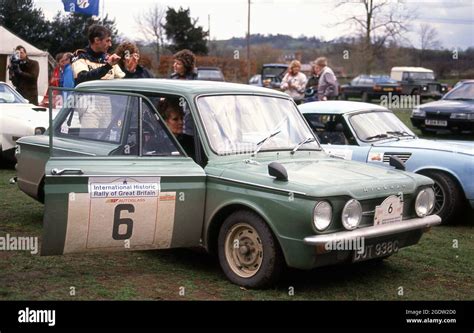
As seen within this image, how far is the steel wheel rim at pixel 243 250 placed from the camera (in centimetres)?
508

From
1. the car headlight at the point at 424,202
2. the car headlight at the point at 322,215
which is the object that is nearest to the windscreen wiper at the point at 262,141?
the car headlight at the point at 322,215

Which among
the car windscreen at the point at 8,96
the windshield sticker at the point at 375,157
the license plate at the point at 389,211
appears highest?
the car windscreen at the point at 8,96

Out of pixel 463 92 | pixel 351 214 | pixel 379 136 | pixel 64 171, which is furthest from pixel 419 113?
pixel 64 171

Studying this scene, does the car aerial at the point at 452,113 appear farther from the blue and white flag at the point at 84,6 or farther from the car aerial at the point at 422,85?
the car aerial at the point at 422,85

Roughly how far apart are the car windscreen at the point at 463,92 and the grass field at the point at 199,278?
10718 millimetres

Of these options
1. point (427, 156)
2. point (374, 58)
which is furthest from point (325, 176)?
point (374, 58)

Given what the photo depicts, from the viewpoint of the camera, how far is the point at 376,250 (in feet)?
17.0

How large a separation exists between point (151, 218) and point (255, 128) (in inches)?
53.3

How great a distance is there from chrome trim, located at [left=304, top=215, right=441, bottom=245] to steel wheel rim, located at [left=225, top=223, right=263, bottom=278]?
1.69ft

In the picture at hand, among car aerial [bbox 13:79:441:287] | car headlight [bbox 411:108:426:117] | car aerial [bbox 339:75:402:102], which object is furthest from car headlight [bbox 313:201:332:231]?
car aerial [bbox 339:75:402:102]

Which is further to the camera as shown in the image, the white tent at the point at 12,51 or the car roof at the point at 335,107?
the white tent at the point at 12,51

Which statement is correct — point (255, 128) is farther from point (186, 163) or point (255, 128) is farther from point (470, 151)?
point (470, 151)

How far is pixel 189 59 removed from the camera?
8.25m

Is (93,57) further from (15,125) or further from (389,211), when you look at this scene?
(389,211)
